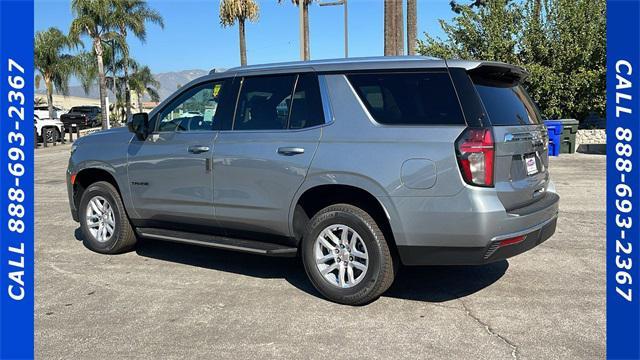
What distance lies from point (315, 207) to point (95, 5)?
112ft

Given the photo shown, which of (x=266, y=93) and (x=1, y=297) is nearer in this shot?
(x=1, y=297)

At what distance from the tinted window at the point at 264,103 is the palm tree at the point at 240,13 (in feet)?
89.8

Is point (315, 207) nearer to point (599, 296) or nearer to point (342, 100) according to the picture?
point (342, 100)

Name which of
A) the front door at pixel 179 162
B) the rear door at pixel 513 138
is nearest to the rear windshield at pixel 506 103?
the rear door at pixel 513 138

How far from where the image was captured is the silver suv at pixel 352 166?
12.5ft

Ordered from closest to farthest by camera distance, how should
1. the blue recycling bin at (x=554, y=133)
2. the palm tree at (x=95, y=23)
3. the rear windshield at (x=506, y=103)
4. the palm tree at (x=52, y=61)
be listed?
the rear windshield at (x=506, y=103) < the blue recycling bin at (x=554, y=133) < the palm tree at (x=95, y=23) < the palm tree at (x=52, y=61)

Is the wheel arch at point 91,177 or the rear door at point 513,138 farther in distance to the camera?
the wheel arch at point 91,177

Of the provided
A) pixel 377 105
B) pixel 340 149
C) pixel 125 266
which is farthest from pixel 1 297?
pixel 125 266

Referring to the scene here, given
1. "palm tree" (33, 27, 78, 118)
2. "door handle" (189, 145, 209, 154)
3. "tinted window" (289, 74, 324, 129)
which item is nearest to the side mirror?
"door handle" (189, 145, 209, 154)

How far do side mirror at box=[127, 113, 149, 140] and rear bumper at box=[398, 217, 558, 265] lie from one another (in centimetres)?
295

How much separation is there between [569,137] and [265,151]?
47.5 feet

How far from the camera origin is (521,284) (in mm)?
4785

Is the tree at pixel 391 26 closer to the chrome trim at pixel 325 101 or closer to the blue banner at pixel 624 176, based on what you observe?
the chrome trim at pixel 325 101

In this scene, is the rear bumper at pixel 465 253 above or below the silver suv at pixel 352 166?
below
